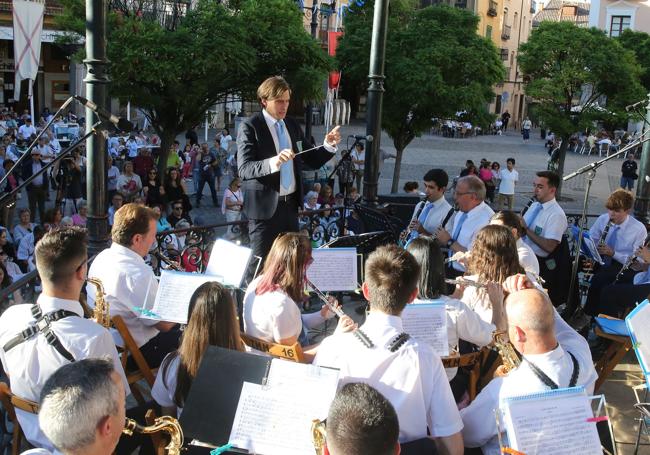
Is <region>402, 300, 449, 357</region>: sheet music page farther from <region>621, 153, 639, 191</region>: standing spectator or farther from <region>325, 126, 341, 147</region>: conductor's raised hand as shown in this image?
<region>621, 153, 639, 191</region>: standing spectator

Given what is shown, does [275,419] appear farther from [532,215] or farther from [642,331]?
[532,215]

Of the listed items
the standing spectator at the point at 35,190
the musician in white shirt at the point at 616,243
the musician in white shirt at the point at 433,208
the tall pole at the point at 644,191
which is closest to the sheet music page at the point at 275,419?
the musician in white shirt at the point at 433,208

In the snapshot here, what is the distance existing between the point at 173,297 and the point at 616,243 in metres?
4.67

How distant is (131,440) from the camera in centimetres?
348

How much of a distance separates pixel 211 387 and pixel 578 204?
63.7 ft

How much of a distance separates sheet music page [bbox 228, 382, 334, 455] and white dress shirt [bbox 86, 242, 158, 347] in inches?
62.7

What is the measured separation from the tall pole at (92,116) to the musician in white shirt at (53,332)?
2069 mm

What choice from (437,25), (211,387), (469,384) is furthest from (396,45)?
(211,387)

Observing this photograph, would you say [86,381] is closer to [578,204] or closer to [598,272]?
[598,272]

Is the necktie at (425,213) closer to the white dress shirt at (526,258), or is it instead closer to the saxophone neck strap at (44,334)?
the white dress shirt at (526,258)

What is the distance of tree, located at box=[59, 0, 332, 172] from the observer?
38.5ft

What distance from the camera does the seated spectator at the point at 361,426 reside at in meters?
2.22

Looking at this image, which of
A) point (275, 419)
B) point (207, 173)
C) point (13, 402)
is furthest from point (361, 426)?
point (207, 173)

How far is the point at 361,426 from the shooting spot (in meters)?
2.24
